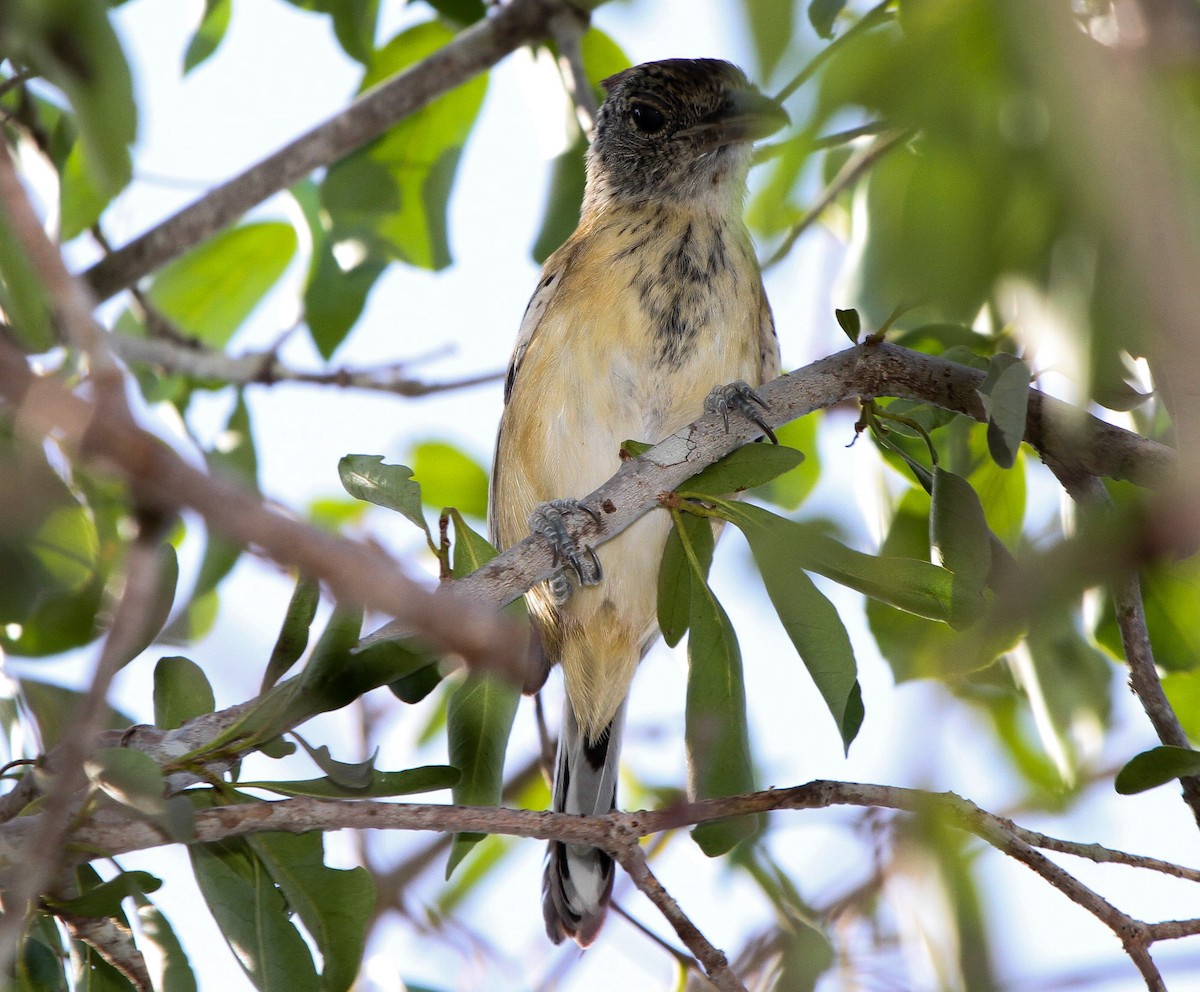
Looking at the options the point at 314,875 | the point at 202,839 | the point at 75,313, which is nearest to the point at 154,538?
the point at 75,313

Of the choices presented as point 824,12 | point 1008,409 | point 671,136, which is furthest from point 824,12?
point 671,136

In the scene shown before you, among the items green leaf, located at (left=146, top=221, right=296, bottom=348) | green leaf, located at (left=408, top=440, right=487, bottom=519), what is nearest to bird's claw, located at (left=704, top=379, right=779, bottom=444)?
green leaf, located at (left=408, top=440, right=487, bottom=519)

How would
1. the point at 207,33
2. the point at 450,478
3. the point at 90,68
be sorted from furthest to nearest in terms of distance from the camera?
the point at 450,478
the point at 207,33
the point at 90,68

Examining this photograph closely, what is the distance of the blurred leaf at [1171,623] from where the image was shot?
3.06m

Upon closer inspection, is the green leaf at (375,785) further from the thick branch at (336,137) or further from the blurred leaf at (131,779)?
the thick branch at (336,137)

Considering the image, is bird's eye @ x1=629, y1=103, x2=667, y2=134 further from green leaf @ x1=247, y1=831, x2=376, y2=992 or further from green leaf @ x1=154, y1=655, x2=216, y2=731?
green leaf @ x1=247, y1=831, x2=376, y2=992

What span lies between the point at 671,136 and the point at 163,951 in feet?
11.8

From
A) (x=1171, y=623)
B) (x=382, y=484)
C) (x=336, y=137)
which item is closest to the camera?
(x=382, y=484)

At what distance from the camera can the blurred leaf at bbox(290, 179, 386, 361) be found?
416 centimetres

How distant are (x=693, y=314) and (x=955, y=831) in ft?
10.5

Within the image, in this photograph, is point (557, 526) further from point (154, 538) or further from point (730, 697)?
point (154, 538)

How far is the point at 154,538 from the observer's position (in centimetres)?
108

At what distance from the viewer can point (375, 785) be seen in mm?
2373

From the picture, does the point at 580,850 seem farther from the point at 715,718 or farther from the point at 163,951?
the point at 163,951
